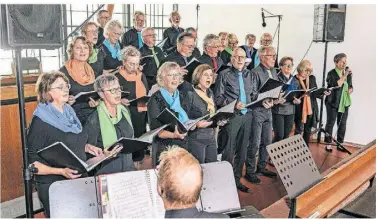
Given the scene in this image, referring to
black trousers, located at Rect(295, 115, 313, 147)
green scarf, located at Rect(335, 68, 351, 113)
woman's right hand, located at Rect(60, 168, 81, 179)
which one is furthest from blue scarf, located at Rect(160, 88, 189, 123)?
green scarf, located at Rect(335, 68, 351, 113)

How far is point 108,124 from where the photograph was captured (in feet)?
8.06

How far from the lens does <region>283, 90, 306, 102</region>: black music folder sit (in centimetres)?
383

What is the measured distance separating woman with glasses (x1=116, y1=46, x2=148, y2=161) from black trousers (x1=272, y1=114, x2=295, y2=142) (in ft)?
4.30

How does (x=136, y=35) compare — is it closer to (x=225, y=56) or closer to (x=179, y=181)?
(x=225, y=56)

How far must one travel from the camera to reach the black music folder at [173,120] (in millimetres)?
2566

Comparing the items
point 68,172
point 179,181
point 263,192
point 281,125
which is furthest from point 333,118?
point 179,181

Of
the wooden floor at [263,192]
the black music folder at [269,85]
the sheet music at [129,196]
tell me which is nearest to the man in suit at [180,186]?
the sheet music at [129,196]

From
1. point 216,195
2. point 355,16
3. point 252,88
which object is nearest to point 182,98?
point 252,88

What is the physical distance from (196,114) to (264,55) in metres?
1.20

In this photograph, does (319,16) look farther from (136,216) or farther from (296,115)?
(136,216)

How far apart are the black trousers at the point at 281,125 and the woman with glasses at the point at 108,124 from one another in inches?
75.8

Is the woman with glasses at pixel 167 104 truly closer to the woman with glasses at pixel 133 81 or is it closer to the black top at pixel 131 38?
the woman with glasses at pixel 133 81

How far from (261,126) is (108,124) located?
1690 millimetres

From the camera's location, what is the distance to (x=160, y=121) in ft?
8.87
